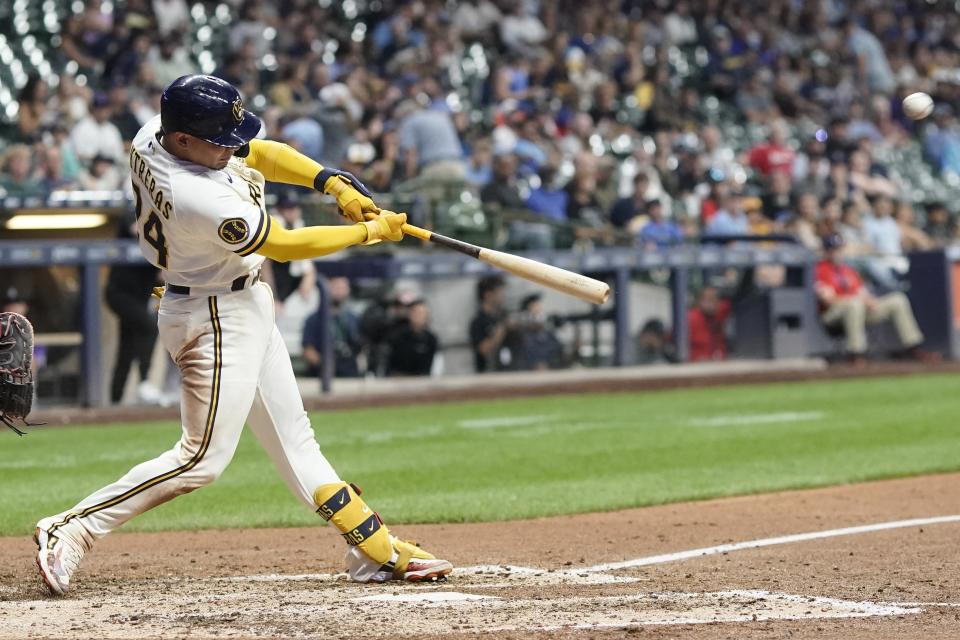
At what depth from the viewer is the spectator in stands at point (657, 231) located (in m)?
15.9

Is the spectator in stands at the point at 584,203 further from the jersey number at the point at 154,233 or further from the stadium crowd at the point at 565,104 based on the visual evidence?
the jersey number at the point at 154,233

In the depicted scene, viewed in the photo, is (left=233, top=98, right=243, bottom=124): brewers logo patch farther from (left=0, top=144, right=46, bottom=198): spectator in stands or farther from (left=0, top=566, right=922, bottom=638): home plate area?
(left=0, top=144, right=46, bottom=198): spectator in stands

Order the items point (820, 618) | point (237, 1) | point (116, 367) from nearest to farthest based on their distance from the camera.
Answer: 1. point (820, 618)
2. point (116, 367)
3. point (237, 1)

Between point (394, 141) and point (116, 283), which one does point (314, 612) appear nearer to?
point (116, 283)

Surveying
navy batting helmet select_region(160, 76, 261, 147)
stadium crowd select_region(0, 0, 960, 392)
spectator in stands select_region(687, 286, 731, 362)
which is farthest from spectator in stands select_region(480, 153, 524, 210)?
navy batting helmet select_region(160, 76, 261, 147)

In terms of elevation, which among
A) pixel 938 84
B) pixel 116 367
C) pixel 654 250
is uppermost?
pixel 938 84

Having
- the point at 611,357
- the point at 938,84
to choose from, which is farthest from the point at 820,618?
the point at 938,84

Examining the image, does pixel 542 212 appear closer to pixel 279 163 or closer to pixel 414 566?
pixel 279 163

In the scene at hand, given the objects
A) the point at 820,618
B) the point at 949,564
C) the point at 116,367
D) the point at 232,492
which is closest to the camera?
the point at 820,618

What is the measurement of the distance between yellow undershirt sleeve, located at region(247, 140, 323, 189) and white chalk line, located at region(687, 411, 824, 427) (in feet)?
20.5

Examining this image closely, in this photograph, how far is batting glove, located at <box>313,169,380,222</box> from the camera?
16.9ft

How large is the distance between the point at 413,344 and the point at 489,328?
910 millimetres

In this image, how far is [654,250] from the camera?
15680mm

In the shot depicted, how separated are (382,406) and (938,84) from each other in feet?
47.1
